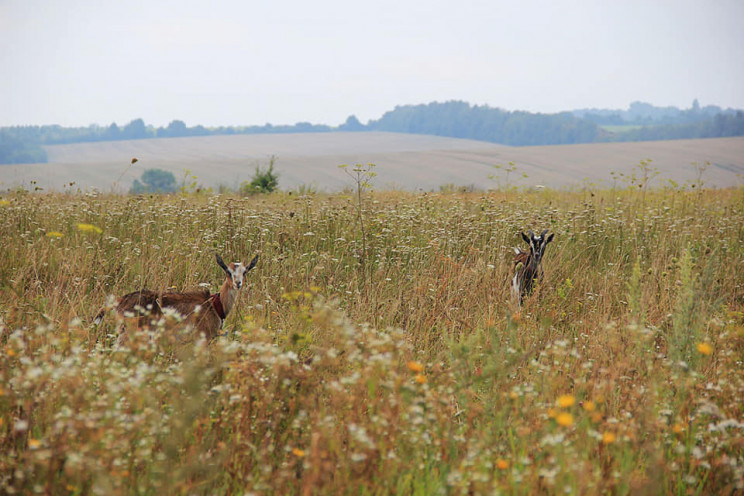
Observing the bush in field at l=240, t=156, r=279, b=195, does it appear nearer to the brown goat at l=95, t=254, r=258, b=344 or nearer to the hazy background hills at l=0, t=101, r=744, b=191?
the hazy background hills at l=0, t=101, r=744, b=191

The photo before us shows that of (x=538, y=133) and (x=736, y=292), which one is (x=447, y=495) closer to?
(x=736, y=292)

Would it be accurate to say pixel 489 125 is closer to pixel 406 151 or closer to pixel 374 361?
pixel 406 151

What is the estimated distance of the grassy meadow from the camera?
3.09 m

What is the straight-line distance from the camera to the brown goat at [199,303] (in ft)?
18.1

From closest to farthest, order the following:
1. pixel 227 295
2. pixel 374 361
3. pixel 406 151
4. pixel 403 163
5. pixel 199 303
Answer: pixel 374 361
pixel 199 303
pixel 227 295
pixel 403 163
pixel 406 151

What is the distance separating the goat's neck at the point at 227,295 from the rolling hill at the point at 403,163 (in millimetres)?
28959

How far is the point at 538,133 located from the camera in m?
121

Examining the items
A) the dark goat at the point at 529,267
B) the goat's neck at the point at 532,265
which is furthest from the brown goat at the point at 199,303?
the goat's neck at the point at 532,265

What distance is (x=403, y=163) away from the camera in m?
59.1

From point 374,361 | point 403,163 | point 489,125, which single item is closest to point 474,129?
point 489,125

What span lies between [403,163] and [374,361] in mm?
56621

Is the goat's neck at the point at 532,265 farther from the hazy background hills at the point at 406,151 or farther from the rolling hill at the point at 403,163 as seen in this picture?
the rolling hill at the point at 403,163

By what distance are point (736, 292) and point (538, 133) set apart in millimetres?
120081

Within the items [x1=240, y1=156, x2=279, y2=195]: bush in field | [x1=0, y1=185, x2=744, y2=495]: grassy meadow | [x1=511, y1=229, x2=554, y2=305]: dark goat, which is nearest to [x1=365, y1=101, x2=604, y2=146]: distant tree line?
[x1=240, y1=156, x2=279, y2=195]: bush in field
